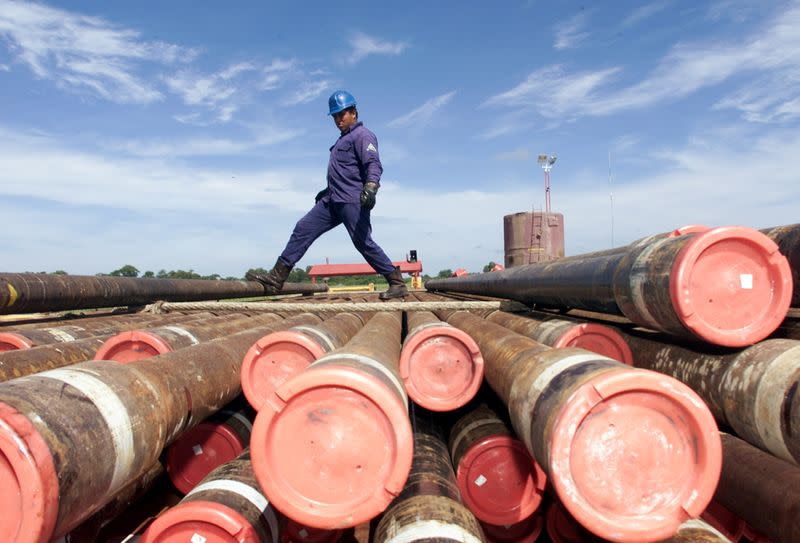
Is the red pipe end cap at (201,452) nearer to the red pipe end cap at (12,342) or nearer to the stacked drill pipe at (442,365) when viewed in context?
the stacked drill pipe at (442,365)

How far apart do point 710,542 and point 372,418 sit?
1077 millimetres

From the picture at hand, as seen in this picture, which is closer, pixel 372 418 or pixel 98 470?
pixel 98 470

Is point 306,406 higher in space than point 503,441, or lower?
higher

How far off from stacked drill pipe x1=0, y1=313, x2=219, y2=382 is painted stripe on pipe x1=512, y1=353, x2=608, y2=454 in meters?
2.01

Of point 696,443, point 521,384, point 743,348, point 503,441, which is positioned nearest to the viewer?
point 696,443

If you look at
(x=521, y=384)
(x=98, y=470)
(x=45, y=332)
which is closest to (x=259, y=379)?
(x=98, y=470)

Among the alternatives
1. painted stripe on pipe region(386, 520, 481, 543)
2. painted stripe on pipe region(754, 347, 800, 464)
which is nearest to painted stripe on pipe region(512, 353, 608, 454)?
painted stripe on pipe region(386, 520, 481, 543)

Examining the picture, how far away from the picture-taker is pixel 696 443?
1286mm

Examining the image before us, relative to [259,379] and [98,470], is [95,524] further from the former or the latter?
[98,470]

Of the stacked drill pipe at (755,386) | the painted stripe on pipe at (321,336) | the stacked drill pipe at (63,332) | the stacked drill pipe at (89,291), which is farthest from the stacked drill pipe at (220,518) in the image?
the stacked drill pipe at (89,291)

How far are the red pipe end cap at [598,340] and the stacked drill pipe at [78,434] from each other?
1579 mm

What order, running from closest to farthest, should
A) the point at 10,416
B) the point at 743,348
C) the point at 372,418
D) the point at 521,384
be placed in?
the point at 10,416, the point at 372,418, the point at 521,384, the point at 743,348

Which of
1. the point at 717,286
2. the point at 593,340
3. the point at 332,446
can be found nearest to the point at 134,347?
the point at 332,446

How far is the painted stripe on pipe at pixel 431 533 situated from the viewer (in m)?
1.53
